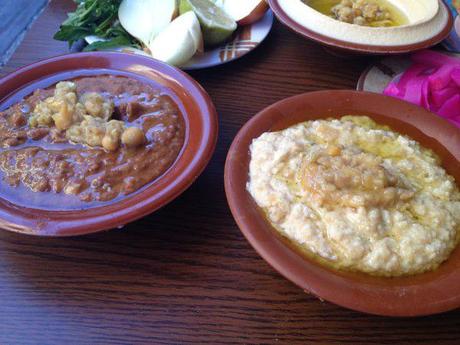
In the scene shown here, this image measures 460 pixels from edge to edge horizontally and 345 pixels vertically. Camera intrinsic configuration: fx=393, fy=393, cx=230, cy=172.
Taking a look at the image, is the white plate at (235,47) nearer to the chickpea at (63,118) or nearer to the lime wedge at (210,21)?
the lime wedge at (210,21)

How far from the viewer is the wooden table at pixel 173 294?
142 cm

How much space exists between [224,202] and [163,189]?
1.17ft

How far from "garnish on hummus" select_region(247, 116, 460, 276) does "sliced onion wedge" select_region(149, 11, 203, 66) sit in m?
1.00

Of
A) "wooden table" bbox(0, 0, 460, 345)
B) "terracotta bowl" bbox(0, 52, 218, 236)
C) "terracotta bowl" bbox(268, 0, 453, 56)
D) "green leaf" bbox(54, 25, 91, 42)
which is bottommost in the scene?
"wooden table" bbox(0, 0, 460, 345)

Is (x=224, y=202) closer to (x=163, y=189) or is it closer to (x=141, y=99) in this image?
(x=163, y=189)

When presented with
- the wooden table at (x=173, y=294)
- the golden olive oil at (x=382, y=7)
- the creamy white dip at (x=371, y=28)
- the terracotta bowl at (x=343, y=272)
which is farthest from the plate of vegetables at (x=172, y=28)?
the wooden table at (x=173, y=294)

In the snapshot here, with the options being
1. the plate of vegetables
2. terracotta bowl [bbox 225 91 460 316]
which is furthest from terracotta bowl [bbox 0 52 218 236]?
the plate of vegetables

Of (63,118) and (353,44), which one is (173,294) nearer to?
(63,118)

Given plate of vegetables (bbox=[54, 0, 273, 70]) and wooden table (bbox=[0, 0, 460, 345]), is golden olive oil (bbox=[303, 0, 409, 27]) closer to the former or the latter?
plate of vegetables (bbox=[54, 0, 273, 70])

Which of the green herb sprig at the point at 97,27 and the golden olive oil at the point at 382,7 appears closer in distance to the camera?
the green herb sprig at the point at 97,27

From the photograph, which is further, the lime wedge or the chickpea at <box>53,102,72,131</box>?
the lime wedge

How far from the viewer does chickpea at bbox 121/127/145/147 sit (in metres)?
1.77

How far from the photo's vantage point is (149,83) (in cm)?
217

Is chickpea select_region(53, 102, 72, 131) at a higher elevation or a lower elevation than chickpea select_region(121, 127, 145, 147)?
higher
